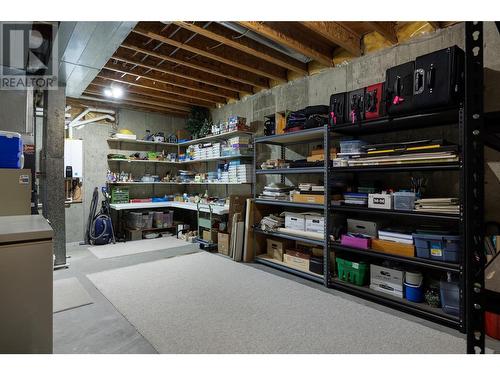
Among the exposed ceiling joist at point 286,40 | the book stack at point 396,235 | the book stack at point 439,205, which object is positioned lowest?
the book stack at point 396,235

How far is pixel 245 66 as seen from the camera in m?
3.79

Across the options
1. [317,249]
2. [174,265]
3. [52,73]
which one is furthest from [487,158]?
[52,73]

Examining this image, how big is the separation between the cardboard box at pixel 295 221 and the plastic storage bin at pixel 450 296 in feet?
5.06

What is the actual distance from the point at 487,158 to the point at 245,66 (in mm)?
2963

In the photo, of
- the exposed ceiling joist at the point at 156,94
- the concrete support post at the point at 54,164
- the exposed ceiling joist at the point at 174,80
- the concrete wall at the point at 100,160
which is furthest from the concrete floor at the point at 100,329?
the exposed ceiling joist at the point at 156,94

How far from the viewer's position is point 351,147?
2.94 m

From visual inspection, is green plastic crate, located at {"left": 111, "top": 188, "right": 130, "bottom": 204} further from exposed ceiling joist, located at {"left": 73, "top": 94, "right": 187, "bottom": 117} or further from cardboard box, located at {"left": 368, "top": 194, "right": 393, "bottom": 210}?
cardboard box, located at {"left": 368, "top": 194, "right": 393, "bottom": 210}

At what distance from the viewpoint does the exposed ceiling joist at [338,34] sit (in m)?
2.77

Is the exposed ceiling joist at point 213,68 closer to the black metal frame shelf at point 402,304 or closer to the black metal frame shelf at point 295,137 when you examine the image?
the black metal frame shelf at point 295,137

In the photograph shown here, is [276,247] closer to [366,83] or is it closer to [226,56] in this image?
[366,83]

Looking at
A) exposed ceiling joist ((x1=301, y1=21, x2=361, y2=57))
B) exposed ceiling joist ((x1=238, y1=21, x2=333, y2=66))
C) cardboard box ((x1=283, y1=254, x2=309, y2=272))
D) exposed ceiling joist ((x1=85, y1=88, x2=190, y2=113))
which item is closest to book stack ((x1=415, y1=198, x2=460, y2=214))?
cardboard box ((x1=283, y1=254, x2=309, y2=272))

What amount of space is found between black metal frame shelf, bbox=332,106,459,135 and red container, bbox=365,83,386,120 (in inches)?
2.4

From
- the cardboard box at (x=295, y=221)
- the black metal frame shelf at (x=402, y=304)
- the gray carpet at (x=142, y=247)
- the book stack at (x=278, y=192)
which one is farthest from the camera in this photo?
the gray carpet at (x=142, y=247)

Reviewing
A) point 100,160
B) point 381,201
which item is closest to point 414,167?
point 381,201
